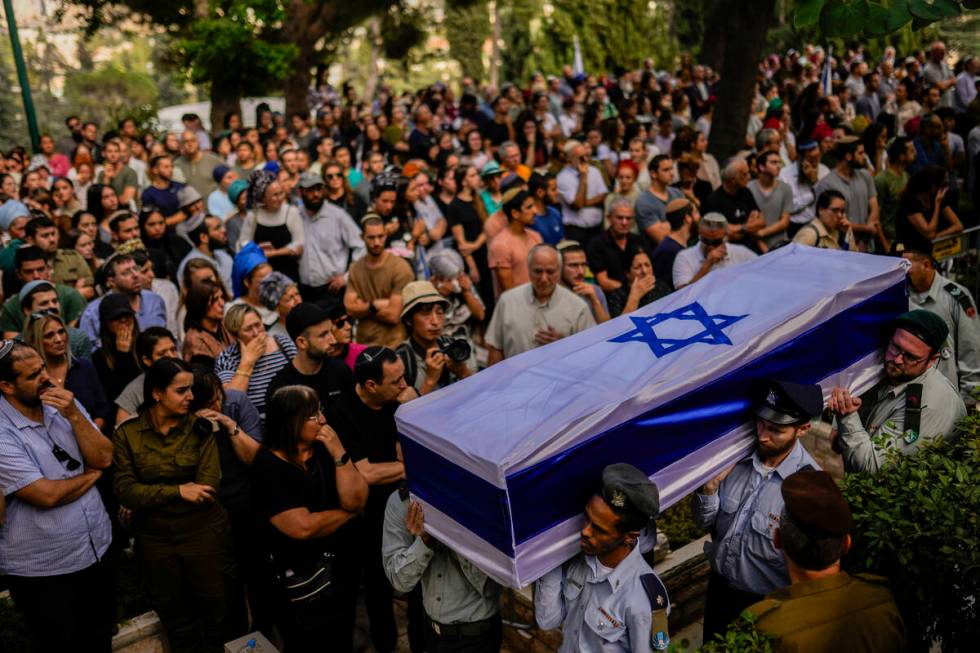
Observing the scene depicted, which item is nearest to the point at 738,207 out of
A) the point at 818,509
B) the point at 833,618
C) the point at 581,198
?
the point at 581,198

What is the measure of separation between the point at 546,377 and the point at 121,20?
57.4 ft

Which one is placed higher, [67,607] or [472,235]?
[472,235]

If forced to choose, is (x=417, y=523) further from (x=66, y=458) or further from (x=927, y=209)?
(x=927, y=209)

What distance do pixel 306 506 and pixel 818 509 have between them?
2.12 m

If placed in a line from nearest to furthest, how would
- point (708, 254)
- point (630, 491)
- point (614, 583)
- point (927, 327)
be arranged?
point (630, 491) → point (614, 583) → point (927, 327) → point (708, 254)

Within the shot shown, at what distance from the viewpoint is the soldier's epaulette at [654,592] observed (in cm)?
288

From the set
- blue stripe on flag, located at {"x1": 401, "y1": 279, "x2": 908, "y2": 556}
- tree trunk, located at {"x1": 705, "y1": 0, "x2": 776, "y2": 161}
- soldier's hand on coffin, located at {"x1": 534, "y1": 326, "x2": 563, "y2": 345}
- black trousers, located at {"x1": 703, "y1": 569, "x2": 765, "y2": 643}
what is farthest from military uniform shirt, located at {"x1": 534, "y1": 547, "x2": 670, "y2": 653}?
tree trunk, located at {"x1": 705, "y1": 0, "x2": 776, "y2": 161}

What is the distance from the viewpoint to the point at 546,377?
10.6 feet

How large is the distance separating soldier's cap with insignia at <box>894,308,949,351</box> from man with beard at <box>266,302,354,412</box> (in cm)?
268

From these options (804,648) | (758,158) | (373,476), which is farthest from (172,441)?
(758,158)

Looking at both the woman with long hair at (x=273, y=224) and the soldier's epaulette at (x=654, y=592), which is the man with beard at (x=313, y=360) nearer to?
the soldier's epaulette at (x=654, y=592)

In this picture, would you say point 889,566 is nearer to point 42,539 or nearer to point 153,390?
point 153,390

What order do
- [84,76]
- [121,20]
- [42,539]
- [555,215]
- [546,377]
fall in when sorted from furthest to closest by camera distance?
1. [84,76]
2. [121,20]
3. [555,215]
4. [42,539]
5. [546,377]

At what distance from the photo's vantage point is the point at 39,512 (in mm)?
3744
